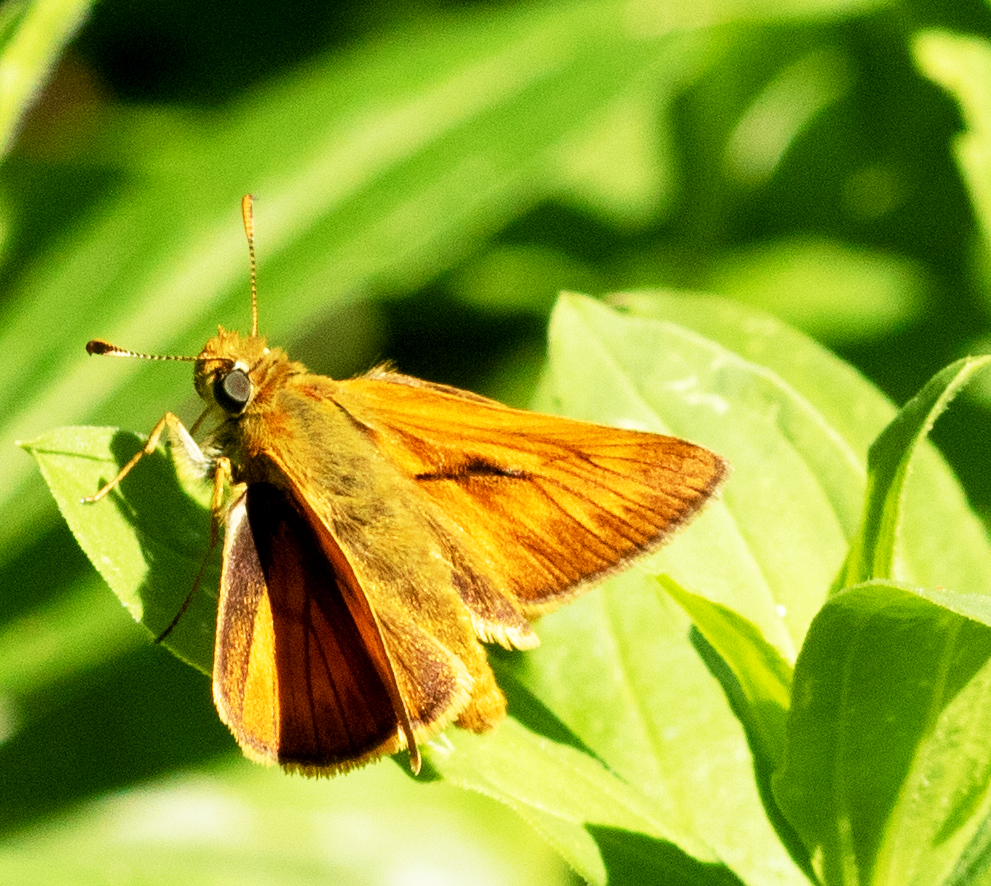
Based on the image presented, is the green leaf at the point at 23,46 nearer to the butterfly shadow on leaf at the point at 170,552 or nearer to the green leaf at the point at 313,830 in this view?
the butterfly shadow on leaf at the point at 170,552

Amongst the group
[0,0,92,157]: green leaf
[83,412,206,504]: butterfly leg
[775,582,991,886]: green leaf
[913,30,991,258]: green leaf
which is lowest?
[775,582,991,886]: green leaf

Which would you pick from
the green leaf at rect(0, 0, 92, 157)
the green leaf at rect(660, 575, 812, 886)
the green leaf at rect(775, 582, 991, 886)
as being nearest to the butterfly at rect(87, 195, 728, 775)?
the green leaf at rect(660, 575, 812, 886)

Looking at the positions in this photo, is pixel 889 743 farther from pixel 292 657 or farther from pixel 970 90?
pixel 970 90

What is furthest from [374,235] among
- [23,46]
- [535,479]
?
[535,479]

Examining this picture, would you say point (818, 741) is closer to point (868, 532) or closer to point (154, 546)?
point (868, 532)

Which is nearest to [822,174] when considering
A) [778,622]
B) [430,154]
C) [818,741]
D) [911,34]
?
[911,34]

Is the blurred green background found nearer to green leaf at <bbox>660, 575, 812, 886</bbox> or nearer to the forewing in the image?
the forewing
